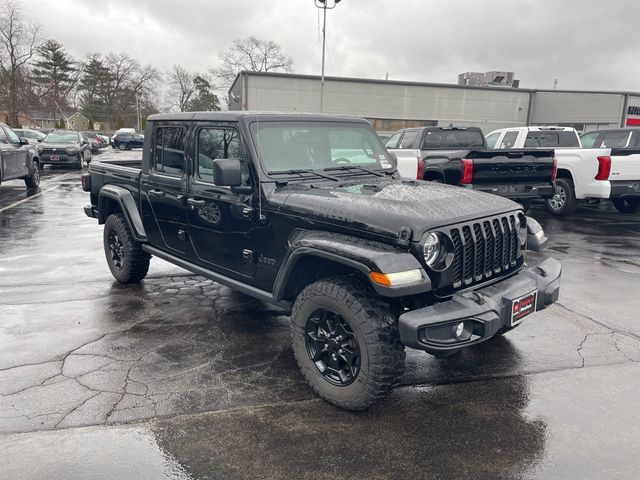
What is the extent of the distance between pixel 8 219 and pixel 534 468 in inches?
413

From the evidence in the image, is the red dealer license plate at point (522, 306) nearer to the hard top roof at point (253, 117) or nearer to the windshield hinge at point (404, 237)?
the windshield hinge at point (404, 237)

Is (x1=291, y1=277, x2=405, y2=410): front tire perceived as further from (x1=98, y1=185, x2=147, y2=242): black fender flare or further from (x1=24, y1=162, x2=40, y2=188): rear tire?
(x1=24, y1=162, x2=40, y2=188): rear tire

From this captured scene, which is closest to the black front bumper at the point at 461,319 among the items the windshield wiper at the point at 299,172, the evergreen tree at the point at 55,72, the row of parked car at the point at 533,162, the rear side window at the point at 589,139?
the windshield wiper at the point at 299,172

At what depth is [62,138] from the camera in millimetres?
21766

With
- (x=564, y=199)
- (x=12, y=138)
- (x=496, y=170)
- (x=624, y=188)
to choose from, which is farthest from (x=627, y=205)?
(x=12, y=138)

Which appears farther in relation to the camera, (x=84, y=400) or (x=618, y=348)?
(x=618, y=348)

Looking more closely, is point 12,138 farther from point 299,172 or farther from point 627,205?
point 627,205

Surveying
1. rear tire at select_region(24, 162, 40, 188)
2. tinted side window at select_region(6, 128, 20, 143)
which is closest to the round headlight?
tinted side window at select_region(6, 128, 20, 143)

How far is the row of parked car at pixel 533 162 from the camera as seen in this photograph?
28.0ft

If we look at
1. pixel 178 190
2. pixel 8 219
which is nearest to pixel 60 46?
pixel 8 219

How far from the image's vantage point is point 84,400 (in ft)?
11.5

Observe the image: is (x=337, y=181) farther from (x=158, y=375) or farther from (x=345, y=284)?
(x=158, y=375)

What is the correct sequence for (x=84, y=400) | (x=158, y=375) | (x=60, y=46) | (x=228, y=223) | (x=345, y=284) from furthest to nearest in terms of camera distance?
(x=60, y=46) → (x=228, y=223) → (x=158, y=375) → (x=84, y=400) → (x=345, y=284)

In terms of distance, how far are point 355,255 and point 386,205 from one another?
43cm
